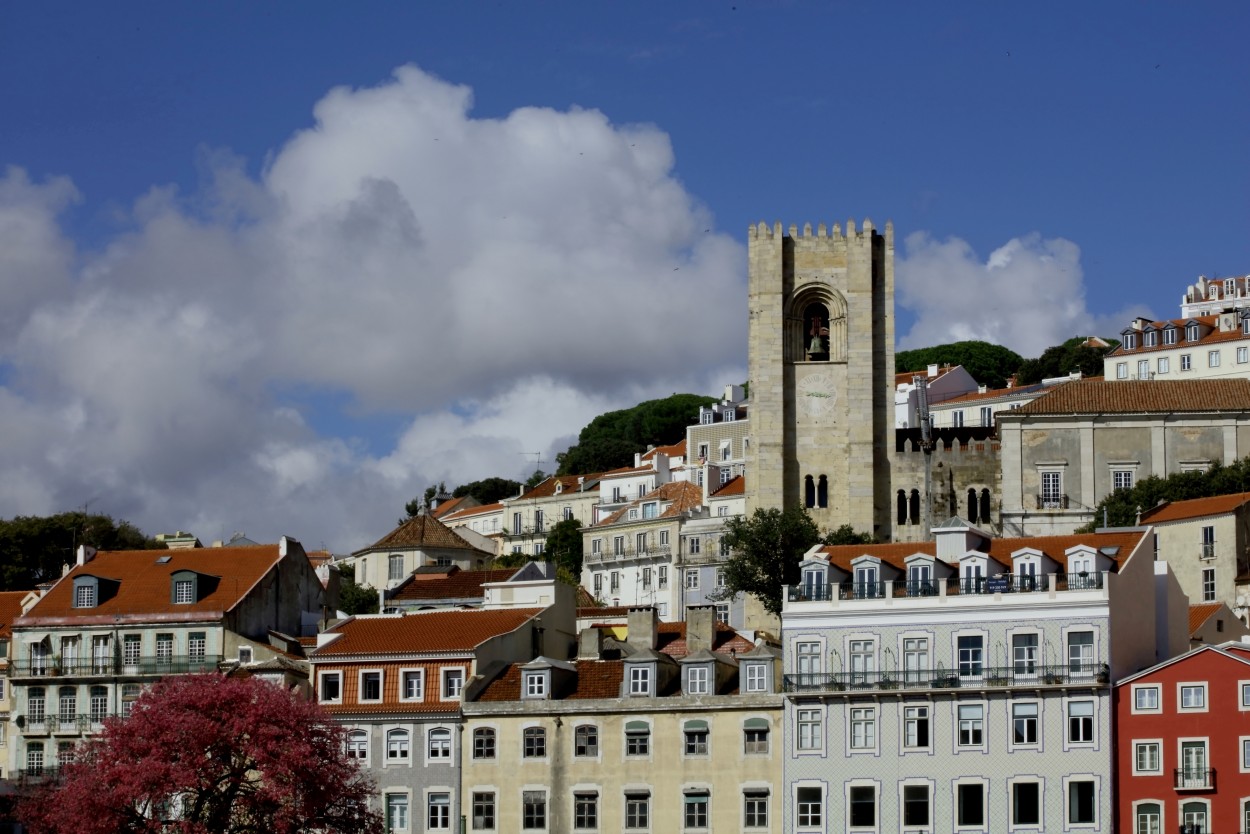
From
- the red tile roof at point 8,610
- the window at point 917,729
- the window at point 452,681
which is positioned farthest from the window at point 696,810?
the red tile roof at point 8,610

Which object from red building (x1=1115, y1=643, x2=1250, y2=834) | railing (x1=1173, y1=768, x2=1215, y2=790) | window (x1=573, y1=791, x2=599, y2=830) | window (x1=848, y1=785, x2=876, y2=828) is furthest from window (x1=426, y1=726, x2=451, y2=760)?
railing (x1=1173, y1=768, x2=1215, y2=790)

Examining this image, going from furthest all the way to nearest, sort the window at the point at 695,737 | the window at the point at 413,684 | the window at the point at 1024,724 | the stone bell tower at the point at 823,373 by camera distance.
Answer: the stone bell tower at the point at 823,373 < the window at the point at 413,684 < the window at the point at 695,737 < the window at the point at 1024,724

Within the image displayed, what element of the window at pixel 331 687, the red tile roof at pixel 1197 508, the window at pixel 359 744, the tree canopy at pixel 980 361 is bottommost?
the window at pixel 359 744

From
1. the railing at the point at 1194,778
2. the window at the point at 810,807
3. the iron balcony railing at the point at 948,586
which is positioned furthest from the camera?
the iron balcony railing at the point at 948,586

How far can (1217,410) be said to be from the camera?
110688 mm

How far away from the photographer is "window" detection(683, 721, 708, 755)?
69938 mm

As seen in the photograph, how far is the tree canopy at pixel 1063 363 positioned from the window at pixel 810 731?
366 ft

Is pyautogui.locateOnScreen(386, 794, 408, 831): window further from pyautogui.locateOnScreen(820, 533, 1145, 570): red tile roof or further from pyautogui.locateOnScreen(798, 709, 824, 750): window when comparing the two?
pyautogui.locateOnScreen(820, 533, 1145, 570): red tile roof

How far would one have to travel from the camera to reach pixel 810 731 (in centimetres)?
6919

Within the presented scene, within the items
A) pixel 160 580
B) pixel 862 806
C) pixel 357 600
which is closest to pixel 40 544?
pixel 357 600

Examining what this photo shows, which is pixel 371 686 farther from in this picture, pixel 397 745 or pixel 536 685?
pixel 536 685

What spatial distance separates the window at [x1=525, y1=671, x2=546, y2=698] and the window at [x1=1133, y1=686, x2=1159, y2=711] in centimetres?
1694

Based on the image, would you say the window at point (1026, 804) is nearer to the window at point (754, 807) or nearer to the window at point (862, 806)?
the window at point (862, 806)

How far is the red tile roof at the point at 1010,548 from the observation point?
71.4 meters
